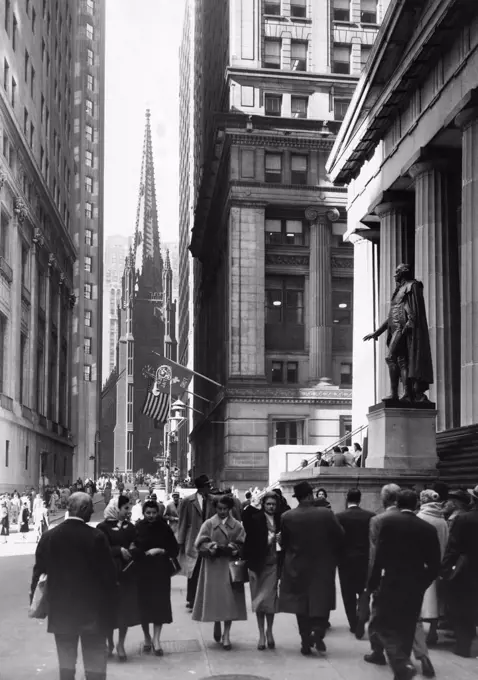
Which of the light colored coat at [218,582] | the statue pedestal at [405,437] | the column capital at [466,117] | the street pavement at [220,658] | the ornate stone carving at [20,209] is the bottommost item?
the street pavement at [220,658]

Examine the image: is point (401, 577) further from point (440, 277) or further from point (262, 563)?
point (440, 277)

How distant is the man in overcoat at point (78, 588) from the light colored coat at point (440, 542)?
13.7 feet

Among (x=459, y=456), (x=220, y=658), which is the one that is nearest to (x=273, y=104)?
(x=459, y=456)

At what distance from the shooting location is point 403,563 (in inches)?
360

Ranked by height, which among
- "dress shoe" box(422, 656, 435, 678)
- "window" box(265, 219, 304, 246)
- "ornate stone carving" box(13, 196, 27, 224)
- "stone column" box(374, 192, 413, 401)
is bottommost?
"dress shoe" box(422, 656, 435, 678)

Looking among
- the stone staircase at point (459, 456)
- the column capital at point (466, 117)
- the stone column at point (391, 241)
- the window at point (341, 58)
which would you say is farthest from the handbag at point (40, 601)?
the window at point (341, 58)

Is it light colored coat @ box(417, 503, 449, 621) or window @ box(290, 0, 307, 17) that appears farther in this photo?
window @ box(290, 0, 307, 17)

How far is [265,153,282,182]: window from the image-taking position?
191 ft

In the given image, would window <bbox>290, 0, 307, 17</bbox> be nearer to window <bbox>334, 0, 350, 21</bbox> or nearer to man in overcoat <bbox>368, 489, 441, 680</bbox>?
window <bbox>334, 0, 350, 21</bbox>

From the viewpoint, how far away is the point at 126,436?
19175 cm

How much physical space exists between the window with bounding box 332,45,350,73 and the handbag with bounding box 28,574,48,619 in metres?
56.7

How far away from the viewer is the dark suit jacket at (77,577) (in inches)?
330

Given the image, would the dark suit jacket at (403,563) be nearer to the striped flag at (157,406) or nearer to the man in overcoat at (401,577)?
the man in overcoat at (401,577)

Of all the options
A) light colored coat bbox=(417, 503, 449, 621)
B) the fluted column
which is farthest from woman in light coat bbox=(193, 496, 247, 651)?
the fluted column
